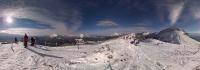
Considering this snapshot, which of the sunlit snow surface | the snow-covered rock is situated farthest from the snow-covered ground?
the snow-covered rock

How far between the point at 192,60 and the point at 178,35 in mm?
14093

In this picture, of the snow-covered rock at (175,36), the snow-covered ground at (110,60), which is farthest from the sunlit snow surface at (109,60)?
the snow-covered rock at (175,36)

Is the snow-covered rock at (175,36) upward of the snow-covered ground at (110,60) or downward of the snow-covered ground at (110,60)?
upward

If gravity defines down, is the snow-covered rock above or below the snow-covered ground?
above

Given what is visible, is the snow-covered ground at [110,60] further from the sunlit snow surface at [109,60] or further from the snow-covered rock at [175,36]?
the snow-covered rock at [175,36]

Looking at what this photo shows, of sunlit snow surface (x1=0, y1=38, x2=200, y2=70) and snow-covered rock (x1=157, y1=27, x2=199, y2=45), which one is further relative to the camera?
snow-covered rock (x1=157, y1=27, x2=199, y2=45)

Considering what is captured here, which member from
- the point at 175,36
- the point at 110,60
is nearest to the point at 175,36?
the point at 175,36

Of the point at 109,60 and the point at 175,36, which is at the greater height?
the point at 175,36

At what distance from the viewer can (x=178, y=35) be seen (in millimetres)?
44500

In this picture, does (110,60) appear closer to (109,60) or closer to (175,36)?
(109,60)

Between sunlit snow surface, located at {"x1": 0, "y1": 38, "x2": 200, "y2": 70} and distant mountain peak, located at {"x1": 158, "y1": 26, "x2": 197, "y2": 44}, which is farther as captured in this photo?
distant mountain peak, located at {"x1": 158, "y1": 26, "x2": 197, "y2": 44}

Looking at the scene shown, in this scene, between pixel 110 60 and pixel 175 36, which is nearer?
pixel 110 60

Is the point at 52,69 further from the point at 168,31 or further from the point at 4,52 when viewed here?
the point at 168,31

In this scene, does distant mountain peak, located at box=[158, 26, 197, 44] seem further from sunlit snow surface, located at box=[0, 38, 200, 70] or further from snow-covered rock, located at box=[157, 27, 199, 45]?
sunlit snow surface, located at box=[0, 38, 200, 70]
